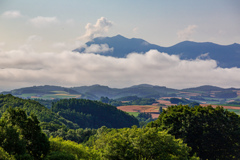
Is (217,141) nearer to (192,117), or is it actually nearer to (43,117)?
(192,117)

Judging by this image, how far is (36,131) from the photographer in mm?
40594

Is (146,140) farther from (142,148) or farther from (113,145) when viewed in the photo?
(113,145)

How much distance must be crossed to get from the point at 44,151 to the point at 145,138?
16672 millimetres

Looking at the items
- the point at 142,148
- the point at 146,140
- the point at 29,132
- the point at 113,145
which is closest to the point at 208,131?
the point at 146,140

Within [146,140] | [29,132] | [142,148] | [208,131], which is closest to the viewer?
[142,148]

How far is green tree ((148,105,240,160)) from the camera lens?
191ft

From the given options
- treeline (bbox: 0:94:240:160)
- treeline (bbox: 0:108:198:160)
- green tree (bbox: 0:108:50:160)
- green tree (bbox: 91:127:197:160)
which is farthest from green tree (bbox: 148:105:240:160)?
green tree (bbox: 0:108:50:160)

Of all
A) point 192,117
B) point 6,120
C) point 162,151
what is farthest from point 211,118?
point 6,120

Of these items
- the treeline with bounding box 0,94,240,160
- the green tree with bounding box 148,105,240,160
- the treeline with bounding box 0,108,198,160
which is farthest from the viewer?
the green tree with bounding box 148,105,240,160

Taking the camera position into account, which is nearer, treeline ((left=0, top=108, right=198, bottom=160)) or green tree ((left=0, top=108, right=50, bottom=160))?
treeline ((left=0, top=108, right=198, bottom=160))

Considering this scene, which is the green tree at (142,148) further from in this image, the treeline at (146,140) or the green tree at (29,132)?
the green tree at (29,132)

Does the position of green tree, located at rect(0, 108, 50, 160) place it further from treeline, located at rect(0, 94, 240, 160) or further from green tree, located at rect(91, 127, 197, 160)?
green tree, located at rect(91, 127, 197, 160)

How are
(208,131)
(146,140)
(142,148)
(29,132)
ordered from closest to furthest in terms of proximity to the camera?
(142,148) < (29,132) < (146,140) < (208,131)

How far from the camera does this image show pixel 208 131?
191 feet
